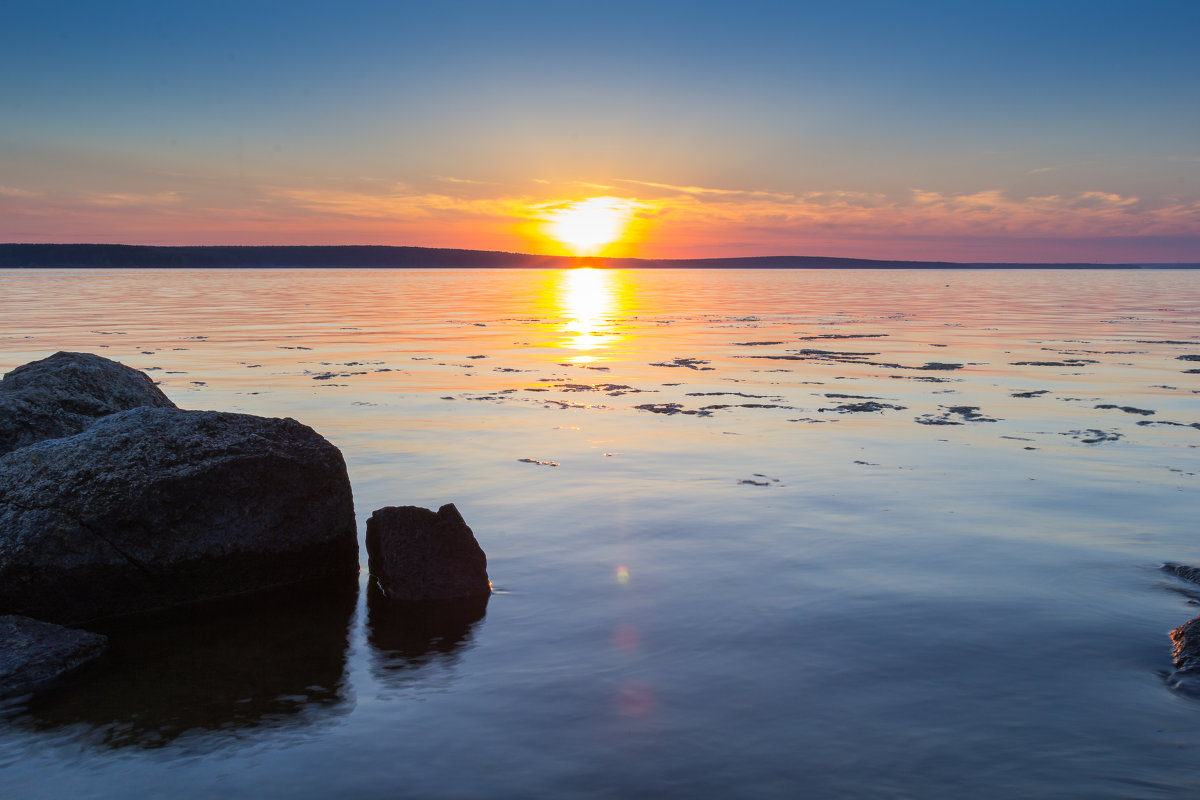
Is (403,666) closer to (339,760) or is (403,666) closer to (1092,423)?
(339,760)

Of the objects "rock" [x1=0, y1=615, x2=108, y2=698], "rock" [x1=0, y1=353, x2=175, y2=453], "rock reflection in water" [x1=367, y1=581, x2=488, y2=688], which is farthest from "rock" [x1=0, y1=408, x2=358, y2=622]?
"rock" [x1=0, y1=353, x2=175, y2=453]

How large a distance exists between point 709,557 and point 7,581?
5.09 m

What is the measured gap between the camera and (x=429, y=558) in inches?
286

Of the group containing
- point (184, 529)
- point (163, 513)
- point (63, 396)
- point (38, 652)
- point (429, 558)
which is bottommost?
point (38, 652)

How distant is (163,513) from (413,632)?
2038 millimetres

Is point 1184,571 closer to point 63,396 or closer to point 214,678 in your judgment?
point 214,678

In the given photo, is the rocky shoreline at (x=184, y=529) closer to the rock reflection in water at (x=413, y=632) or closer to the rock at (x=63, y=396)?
the rock reflection in water at (x=413, y=632)

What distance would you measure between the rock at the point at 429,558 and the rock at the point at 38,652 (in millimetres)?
1993

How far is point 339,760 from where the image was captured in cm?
480

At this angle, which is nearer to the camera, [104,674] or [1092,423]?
[104,674]

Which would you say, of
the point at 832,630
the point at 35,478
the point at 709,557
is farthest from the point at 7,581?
the point at 832,630

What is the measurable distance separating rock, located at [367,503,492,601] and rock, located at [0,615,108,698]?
199 centimetres

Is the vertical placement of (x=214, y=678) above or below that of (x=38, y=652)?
below

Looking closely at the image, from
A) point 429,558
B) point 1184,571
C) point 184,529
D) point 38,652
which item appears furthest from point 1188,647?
point 38,652
